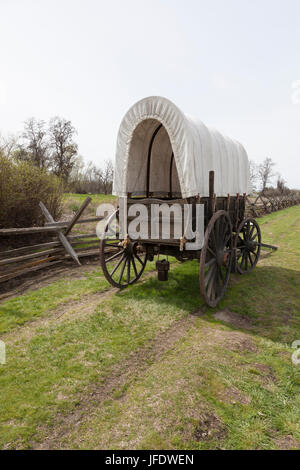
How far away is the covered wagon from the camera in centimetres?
464

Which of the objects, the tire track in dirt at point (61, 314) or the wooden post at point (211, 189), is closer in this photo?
the tire track in dirt at point (61, 314)

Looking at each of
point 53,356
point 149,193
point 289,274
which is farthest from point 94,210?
point 53,356

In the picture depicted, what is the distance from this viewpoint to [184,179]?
4594mm

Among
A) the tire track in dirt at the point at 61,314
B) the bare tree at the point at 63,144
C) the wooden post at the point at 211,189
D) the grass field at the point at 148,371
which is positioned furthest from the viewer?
the bare tree at the point at 63,144

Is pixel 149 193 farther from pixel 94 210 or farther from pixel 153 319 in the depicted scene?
pixel 94 210

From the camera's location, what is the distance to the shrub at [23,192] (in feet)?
27.4

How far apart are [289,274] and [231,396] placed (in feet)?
17.5

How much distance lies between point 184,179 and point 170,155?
2.58 meters

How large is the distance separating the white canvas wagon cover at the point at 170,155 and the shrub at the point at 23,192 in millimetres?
4616

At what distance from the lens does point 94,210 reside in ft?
48.6

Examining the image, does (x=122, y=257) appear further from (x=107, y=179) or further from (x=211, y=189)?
(x=107, y=179)

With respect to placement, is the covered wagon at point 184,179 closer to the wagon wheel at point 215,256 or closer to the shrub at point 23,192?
the wagon wheel at point 215,256

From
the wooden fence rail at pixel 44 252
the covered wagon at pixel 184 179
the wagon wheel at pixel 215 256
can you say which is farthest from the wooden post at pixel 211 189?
the wooden fence rail at pixel 44 252
